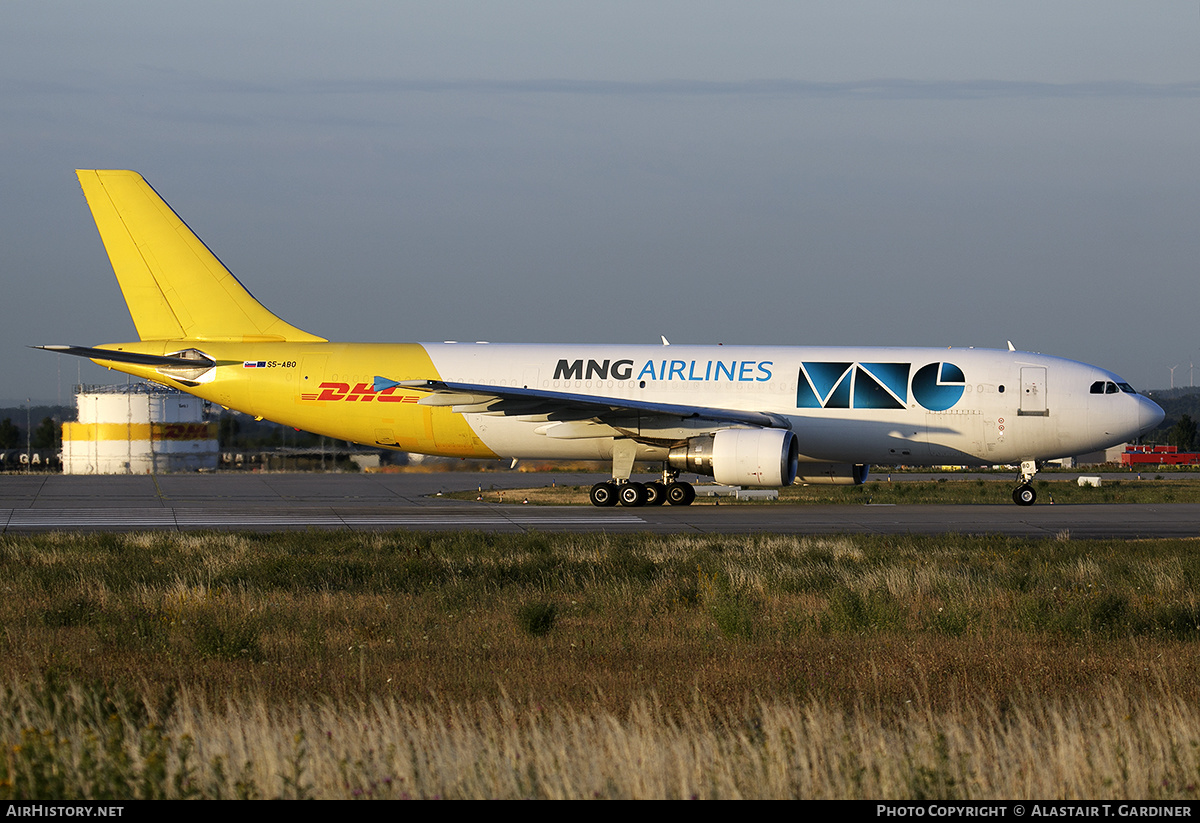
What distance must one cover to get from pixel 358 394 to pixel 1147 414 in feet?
61.1

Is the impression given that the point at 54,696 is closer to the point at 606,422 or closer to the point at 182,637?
the point at 182,637

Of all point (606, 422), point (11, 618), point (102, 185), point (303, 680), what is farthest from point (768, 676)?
point (102, 185)

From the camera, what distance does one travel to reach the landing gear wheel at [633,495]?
25938 millimetres

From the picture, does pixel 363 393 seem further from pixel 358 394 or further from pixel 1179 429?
pixel 1179 429

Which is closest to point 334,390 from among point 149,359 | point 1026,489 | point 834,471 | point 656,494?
point 149,359

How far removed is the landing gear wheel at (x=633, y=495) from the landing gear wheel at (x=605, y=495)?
0.67 feet

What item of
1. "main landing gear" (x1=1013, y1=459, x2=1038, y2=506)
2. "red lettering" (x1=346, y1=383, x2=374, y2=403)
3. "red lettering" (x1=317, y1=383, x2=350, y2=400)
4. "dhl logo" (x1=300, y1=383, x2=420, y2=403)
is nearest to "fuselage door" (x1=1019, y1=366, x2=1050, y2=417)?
"main landing gear" (x1=1013, y1=459, x2=1038, y2=506)

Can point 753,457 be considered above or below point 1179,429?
below

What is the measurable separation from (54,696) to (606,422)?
64.1 feet

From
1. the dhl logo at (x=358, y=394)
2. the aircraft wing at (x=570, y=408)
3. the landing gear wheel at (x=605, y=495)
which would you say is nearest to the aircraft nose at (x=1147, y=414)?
the aircraft wing at (x=570, y=408)

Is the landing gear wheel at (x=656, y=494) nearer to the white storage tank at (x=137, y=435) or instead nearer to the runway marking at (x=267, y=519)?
the runway marking at (x=267, y=519)

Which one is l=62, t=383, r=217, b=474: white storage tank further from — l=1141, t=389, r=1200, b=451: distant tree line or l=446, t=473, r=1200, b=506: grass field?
l=1141, t=389, r=1200, b=451: distant tree line

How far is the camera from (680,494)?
85.8 ft

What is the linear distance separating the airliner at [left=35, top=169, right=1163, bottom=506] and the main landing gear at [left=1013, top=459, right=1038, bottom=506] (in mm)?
40
